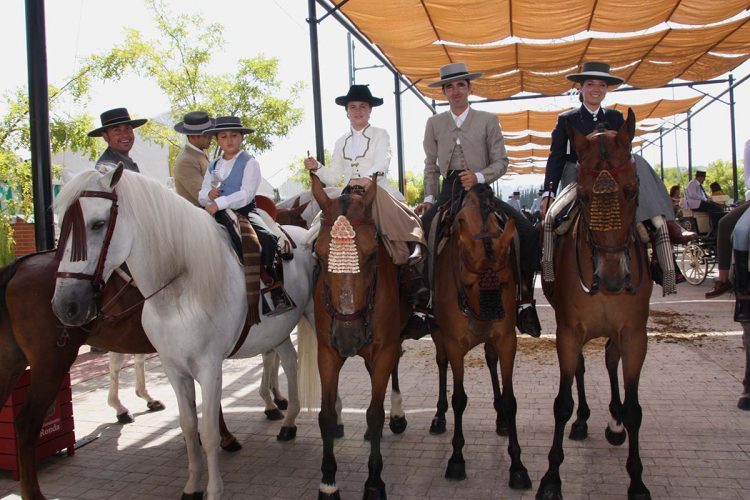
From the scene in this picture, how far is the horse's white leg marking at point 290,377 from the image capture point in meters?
→ 5.17

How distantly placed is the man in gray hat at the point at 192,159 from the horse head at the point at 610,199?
3470 mm

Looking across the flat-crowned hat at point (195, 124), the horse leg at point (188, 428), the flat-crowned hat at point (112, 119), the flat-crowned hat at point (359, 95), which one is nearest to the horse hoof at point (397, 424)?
the horse leg at point (188, 428)

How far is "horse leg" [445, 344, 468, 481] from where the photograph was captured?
13.4 ft

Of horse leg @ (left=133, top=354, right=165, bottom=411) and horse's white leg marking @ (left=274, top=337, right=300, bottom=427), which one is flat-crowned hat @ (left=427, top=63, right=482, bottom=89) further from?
horse leg @ (left=133, top=354, right=165, bottom=411)

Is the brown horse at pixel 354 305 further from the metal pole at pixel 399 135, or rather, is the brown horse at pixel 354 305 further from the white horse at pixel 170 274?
the metal pole at pixel 399 135

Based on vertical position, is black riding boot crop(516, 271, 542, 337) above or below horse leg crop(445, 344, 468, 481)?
above

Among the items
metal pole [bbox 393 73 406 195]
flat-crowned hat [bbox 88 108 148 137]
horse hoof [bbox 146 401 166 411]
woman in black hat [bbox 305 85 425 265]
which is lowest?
horse hoof [bbox 146 401 166 411]

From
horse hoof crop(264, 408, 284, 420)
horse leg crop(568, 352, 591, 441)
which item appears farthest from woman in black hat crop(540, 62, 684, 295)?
horse hoof crop(264, 408, 284, 420)

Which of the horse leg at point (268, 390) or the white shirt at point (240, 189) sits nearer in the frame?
the white shirt at point (240, 189)

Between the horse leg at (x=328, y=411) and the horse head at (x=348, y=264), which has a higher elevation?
the horse head at (x=348, y=264)

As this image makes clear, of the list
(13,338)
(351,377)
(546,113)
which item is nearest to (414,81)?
(546,113)

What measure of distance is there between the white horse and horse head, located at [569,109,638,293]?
2415mm

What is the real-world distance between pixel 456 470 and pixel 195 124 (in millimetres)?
3800

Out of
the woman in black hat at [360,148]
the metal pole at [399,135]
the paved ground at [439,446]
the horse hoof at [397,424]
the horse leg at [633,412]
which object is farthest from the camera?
the metal pole at [399,135]
